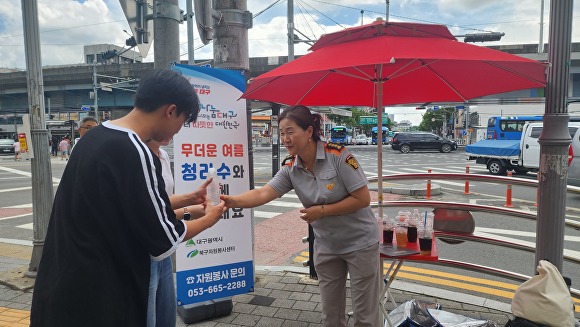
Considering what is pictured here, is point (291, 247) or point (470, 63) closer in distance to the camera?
point (470, 63)

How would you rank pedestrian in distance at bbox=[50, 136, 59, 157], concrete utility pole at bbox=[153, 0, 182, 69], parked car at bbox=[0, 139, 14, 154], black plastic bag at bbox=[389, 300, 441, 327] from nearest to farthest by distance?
black plastic bag at bbox=[389, 300, 441, 327] < concrete utility pole at bbox=[153, 0, 182, 69] < pedestrian in distance at bbox=[50, 136, 59, 157] < parked car at bbox=[0, 139, 14, 154]

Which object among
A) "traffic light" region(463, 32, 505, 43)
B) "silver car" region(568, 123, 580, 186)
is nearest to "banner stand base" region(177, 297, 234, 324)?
"silver car" region(568, 123, 580, 186)

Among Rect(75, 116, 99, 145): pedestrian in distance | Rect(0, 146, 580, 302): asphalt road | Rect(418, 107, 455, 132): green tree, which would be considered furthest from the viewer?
Rect(418, 107, 455, 132): green tree

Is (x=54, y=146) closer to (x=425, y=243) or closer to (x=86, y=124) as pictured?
(x=86, y=124)

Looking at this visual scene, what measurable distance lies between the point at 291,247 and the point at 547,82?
4.43 m

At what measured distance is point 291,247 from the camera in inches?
241

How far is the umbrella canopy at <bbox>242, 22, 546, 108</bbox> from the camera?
6.98ft

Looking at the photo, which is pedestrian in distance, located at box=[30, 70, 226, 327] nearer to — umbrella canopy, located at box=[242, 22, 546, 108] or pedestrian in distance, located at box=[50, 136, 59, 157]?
umbrella canopy, located at box=[242, 22, 546, 108]

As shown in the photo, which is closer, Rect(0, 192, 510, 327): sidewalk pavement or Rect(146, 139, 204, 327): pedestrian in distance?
Rect(146, 139, 204, 327): pedestrian in distance

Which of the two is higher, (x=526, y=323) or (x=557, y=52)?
(x=557, y=52)

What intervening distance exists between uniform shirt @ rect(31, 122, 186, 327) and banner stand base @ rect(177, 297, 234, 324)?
6.35ft

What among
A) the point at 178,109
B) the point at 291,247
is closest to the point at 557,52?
the point at 178,109

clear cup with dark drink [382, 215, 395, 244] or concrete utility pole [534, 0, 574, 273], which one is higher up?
concrete utility pole [534, 0, 574, 273]

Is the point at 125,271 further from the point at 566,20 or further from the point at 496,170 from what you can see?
the point at 496,170
